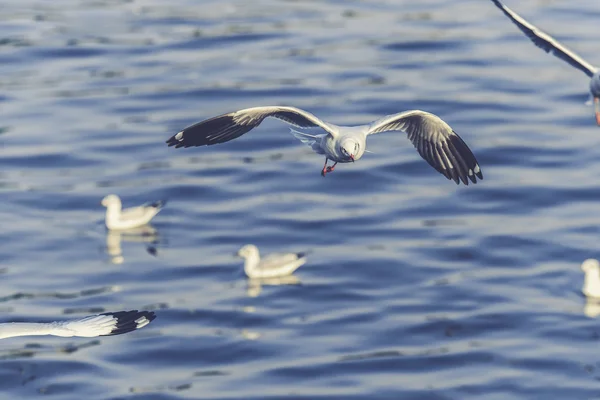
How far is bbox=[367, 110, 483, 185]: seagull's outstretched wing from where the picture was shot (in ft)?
61.3

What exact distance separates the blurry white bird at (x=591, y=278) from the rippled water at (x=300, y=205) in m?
0.35

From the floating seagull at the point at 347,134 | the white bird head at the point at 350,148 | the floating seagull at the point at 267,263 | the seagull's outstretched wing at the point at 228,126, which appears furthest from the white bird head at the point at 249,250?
the white bird head at the point at 350,148

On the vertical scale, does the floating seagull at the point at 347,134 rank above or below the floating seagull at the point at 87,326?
above

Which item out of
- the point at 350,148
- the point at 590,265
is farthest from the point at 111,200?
the point at 350,148

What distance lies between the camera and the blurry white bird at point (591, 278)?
26906 mm

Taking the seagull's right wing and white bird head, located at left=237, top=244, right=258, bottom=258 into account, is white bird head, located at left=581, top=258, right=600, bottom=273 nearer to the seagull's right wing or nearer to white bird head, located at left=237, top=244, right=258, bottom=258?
the seagull's right wing

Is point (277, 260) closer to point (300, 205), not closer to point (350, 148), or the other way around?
point (300, 205)

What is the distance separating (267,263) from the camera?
27.9 meters

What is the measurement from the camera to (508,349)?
26125mm

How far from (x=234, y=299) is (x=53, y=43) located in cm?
1806

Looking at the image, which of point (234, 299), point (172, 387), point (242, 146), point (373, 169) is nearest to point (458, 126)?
point (373, 169)

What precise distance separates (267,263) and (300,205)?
4350 millimetres

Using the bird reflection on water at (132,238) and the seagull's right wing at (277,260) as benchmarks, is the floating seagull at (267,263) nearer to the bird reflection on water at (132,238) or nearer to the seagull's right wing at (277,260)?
the seagull's right wing at (277,260)

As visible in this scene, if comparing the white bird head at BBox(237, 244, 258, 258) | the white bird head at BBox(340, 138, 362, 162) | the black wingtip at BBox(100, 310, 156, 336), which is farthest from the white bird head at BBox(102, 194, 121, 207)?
the white bird head at BBox(340, 138, 362, 162)
